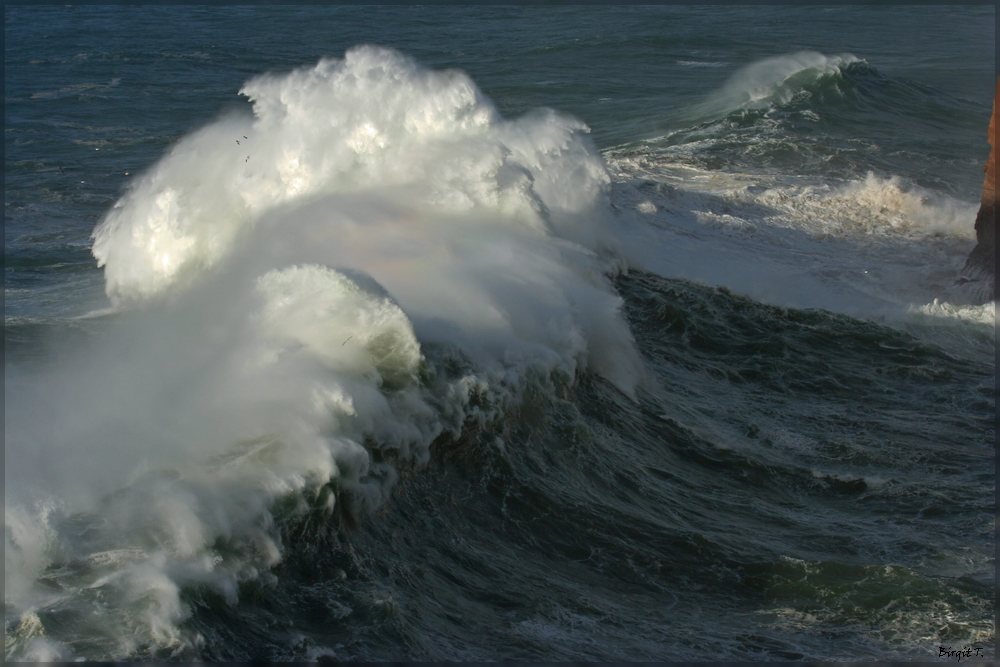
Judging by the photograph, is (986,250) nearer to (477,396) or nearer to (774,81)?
(477,396)

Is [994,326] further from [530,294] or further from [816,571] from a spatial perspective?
[816,571]

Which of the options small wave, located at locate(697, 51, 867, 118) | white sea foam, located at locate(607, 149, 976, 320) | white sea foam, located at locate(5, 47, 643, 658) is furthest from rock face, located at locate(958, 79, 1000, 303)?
small wave, located at locate(697, 51, 867, 118)

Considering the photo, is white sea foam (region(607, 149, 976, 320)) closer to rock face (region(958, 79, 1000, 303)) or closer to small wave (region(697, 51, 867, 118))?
rock face (region(958, 79, 1000, 303))

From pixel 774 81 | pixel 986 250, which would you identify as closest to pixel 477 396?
pixel 986 250

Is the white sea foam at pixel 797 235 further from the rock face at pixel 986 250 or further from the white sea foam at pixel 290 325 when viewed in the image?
the white sea foam at pixel 290 325

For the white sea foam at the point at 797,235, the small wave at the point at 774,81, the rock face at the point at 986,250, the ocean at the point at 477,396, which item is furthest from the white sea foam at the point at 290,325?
the small wave at the point at 774,81

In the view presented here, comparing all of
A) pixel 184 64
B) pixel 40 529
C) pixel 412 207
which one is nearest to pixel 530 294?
pixel 412 207
